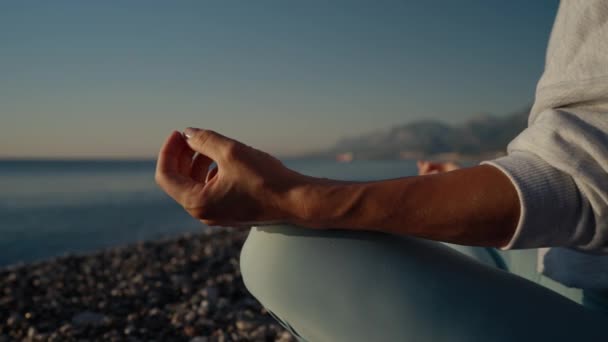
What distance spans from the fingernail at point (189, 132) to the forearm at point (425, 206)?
28 centimetres

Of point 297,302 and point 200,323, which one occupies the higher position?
point 297,302

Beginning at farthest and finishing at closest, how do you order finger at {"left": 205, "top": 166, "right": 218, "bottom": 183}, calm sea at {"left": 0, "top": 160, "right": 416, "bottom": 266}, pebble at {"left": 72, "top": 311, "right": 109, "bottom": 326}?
1. calm sea at {"left": 0, "top": 160, "right": 416, "bottom": 266}
2. pebble at {"left": 72, "top": 311, "right": 109, "bottom": 326}
3. finger at {"left": 205, "top": 166, "right": 218, "bottom": 183}

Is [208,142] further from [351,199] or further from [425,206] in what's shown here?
[425,206]

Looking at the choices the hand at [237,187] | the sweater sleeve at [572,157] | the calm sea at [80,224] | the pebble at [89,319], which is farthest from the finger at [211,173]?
the calm sea at [80,224]

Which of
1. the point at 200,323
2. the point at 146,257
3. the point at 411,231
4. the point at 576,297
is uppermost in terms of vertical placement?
the point at 411,231

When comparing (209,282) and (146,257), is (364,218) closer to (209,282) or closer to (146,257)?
(209,282)

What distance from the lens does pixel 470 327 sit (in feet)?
2.85

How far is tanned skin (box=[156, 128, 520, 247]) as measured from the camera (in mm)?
788

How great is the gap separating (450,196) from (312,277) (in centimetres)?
29

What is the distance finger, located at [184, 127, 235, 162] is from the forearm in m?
0.17

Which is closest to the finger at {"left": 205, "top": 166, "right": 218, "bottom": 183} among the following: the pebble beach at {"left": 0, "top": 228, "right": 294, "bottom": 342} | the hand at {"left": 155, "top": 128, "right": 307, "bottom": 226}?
the hand at {"left": 155, "top": 128, "right": 307, "bottom": 226}

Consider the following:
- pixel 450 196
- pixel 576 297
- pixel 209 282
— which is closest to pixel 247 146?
pixel 450 196

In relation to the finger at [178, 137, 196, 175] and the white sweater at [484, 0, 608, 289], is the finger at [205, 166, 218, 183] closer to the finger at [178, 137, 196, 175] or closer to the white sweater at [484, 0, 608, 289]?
the finger at [178, 137, 196, 175]

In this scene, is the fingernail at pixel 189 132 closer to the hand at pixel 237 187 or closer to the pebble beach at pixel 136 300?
the hand at pixel 237 187
